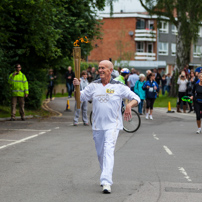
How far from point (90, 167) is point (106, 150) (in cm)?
198

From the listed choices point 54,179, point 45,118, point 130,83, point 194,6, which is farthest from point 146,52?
point 54,179

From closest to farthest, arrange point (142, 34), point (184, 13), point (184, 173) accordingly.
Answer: point (184, 173)
point (184, 13)
point (142, 34)

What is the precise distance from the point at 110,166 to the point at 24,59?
55.2ft

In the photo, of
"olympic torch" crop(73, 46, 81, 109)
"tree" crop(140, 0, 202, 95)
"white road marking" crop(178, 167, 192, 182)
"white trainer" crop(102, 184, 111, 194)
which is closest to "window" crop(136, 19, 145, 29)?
"tree" crop(140, 0, 202, 95)

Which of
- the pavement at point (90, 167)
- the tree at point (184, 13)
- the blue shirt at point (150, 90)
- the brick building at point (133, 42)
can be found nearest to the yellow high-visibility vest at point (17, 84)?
the pavement at point (90, 167)

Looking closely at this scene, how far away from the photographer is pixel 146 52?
267 feet

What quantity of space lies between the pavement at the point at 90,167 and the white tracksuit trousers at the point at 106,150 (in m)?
0.22

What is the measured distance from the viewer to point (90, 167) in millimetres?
8969

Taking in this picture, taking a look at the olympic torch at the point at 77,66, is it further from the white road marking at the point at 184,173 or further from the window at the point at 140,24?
the window at the point at 140,24

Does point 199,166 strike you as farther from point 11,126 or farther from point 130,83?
point 130,83

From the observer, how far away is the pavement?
6754 mm

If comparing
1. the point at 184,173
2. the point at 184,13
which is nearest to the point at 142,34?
the point at 184,13

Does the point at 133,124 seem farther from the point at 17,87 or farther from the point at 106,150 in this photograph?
the point at 106,150

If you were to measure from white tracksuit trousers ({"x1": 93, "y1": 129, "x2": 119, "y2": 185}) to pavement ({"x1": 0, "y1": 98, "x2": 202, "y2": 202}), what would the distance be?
0.74 ft
